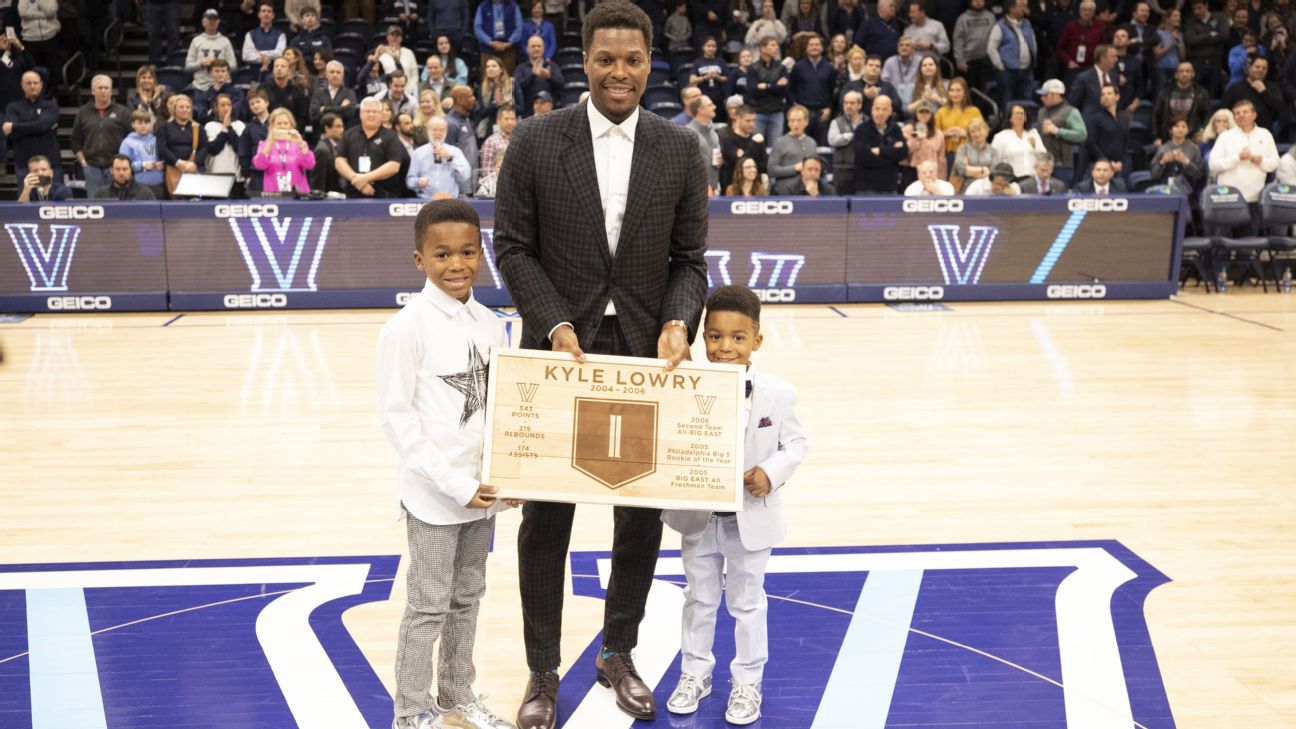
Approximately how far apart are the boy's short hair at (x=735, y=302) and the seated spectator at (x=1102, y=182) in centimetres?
1003

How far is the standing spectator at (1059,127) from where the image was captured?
14406 millimetres

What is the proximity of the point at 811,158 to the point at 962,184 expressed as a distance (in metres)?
2.08

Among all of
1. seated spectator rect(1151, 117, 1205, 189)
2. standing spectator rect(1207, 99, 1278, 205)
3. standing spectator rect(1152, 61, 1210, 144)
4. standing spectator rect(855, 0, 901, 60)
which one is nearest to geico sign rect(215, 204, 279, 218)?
standing spectator rect(855, 0, 901, 60)

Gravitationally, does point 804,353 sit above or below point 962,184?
below

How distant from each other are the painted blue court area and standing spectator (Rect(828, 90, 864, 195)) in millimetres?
8670

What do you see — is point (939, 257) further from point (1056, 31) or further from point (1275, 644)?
point (1275, 644)

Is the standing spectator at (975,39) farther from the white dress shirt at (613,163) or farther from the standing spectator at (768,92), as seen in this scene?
the white dress shirt at (613,163)

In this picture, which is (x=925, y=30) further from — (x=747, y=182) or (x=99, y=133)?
(x=99, y=133)

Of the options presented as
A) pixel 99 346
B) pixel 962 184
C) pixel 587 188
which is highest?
pixel 587 188

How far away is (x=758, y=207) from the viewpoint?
475 inches

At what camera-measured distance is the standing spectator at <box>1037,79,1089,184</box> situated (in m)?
14.4

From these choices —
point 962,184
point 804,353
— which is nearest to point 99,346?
point 804,353

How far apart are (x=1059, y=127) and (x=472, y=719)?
41.0ft

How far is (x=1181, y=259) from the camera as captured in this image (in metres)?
13.1
